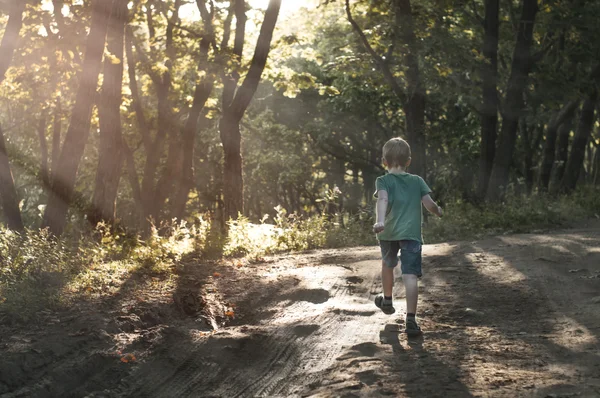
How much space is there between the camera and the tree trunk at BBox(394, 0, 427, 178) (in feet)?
A: 60.3

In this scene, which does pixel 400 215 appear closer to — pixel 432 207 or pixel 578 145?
pixel 432 207

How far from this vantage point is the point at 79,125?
1441 centimetres

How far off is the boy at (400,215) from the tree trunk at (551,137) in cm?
1880

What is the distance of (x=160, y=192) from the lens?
83.7ft

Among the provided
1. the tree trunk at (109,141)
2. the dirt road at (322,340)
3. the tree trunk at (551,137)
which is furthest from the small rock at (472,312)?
the tree trunk at (551,137)

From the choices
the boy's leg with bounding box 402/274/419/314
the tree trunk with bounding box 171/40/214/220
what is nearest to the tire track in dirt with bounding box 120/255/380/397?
the boy's leg with bounding box 402/274/419/314

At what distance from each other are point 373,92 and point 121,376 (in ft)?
95.8

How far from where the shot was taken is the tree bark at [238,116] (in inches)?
680

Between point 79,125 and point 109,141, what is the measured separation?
244 centimetres

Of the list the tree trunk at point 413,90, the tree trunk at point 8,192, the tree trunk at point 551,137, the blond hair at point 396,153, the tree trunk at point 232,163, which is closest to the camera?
the blond hair at point 396,153

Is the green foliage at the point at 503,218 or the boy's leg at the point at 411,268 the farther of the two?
the green foliage at the point at 503,218

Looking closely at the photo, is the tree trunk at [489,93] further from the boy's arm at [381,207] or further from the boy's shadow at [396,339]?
the boy's shadow at [396,339]

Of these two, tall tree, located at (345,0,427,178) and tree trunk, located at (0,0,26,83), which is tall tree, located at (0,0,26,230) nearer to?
tree trunk, located at (0,0,26,83)

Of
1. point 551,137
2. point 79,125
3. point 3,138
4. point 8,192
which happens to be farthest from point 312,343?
point 551,137
